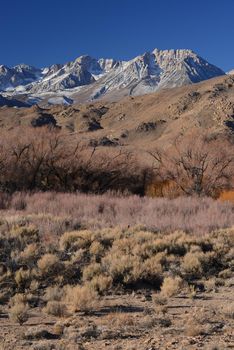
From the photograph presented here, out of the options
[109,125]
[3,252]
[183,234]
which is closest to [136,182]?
[183,234]

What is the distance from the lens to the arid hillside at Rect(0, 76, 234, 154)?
12169cm

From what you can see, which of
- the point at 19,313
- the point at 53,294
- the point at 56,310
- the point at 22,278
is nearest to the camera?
the point at 19,313

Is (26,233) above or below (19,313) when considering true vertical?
above

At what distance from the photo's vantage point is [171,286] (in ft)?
37.2

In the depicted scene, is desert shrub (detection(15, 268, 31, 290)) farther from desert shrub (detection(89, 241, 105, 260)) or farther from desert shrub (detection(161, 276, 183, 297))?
desert shrub (detection(161, 276, 183, 297))

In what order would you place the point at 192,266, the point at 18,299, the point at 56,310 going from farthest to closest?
the point at 192,266, the point at 18,299, the point at 56,310

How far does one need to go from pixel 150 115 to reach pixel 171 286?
14827 cm

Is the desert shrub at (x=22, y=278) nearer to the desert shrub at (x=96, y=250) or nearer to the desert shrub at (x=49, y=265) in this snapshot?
the desert shrub at (x=49, y=265)

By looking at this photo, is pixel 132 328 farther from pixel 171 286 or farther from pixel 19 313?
pixel 171 286

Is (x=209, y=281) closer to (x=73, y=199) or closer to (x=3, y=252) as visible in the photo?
(x=3, y=252)

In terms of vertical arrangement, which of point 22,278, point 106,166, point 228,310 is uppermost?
point 106,166

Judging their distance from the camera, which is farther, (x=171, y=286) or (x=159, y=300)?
(x=171, y=286)

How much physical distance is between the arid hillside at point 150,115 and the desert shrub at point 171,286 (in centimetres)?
9391

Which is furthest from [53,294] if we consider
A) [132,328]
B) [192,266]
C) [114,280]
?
[192,266]
